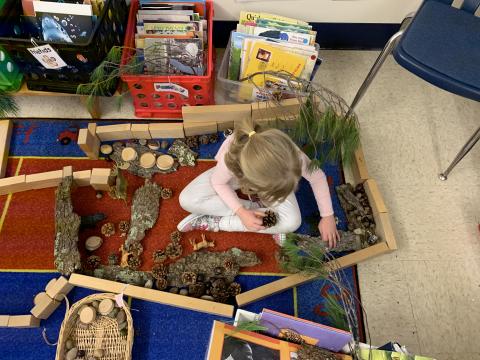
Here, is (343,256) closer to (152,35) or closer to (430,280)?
(430,280)

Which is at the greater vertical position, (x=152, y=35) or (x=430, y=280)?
(x=152, y=35)

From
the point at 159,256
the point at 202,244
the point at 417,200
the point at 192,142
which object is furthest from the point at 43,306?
the point at 417,200

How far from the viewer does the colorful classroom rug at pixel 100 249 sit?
46.4 inches

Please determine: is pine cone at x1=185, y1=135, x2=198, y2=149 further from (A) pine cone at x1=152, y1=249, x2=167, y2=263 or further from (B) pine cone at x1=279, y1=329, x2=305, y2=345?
(B) pine cone at x1=279, y1=329, x2=305, y2=345

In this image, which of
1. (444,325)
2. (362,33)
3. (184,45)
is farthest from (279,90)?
(444,325)

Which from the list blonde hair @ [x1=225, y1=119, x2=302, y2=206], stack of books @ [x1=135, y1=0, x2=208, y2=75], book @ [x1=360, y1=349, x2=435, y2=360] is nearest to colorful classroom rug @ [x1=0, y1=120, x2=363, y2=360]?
book @ [x1=360, y1=349, x2=435, y2=360]

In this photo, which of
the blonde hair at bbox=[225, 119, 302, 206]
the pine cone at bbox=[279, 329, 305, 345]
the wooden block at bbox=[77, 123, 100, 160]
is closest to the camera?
the blonde hair at bbox=[225, 119, 302, 206]

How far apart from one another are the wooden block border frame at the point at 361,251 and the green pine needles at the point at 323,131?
135mm

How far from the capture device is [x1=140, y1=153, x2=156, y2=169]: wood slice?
138 cm

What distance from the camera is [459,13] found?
1.15 metres

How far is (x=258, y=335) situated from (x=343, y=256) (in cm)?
41

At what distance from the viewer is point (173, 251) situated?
127 centimetres

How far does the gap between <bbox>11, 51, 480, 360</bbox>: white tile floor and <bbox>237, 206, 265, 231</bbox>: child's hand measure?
423mm

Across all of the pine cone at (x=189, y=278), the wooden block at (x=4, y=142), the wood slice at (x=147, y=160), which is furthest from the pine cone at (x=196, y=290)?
the wooden block at (x=4, y=142)
